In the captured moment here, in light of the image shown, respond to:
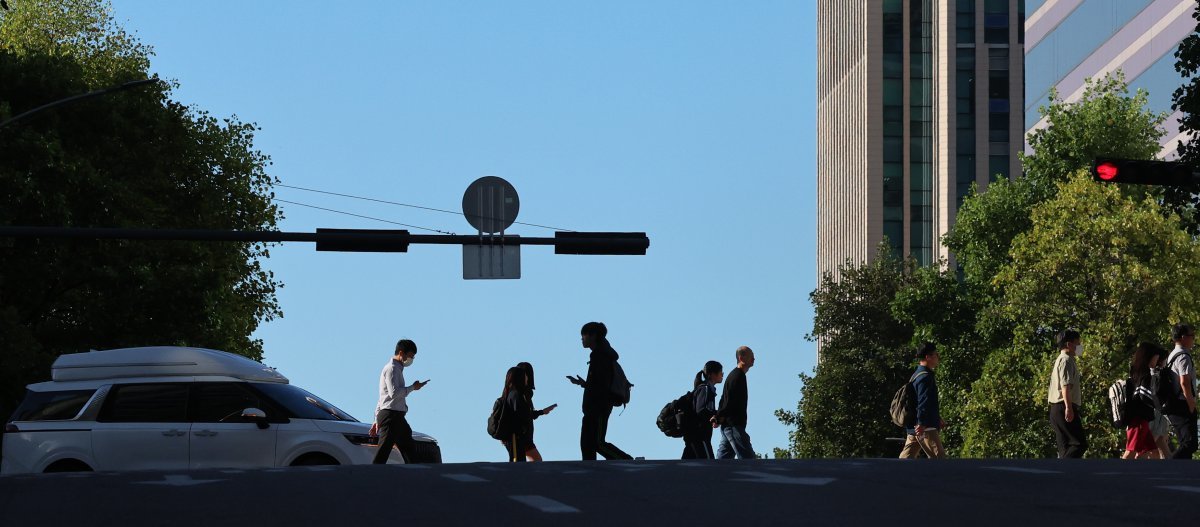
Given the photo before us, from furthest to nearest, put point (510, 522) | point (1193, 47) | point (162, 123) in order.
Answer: point (162, 123) → point (1193, 47) → point (510, 522)

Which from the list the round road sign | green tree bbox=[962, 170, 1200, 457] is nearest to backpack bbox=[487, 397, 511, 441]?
the round road sign

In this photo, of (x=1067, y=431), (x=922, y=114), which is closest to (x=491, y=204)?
(x=1067, y=431)

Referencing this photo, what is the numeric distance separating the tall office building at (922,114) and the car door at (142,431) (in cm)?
8507

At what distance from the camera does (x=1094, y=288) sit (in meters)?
42.0

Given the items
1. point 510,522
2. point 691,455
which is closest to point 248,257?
point 691,455

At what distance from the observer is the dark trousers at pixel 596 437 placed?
1923cm

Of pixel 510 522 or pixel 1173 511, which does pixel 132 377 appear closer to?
pixel 510 522

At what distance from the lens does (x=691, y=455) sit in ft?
74.2

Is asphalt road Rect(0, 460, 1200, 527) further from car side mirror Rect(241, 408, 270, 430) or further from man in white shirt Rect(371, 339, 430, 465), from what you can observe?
man in white shirt Rect(371, 339, 430, 465)

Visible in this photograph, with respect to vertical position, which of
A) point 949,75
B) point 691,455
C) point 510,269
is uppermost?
point 949,75

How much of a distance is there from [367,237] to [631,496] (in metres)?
14.5

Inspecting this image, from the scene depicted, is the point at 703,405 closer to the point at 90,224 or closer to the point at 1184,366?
the point at 1184,366

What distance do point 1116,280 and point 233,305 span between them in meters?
19.0

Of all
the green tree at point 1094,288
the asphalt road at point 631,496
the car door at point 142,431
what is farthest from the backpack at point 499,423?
the green tree at point 1094,288
